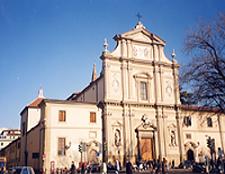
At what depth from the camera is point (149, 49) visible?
4106 cm

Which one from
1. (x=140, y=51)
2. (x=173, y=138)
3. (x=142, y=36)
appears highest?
(x=142, y=36)

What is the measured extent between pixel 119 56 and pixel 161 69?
6632mm

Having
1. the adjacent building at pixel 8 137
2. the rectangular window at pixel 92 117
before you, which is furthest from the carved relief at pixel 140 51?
the adjacent building at pixel 8 137

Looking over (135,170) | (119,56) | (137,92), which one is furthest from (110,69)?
(135,170)

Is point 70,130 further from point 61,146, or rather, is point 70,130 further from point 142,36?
point 142,36

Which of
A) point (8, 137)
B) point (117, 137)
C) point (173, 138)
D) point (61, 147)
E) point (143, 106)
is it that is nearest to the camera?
point (61, 147)

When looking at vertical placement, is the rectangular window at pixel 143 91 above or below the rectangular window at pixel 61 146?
above

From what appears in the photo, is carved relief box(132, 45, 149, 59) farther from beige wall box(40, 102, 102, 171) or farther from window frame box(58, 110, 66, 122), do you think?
window frame box(58, 110, 66, 122)

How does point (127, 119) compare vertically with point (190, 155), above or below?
above

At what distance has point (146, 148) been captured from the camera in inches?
1465

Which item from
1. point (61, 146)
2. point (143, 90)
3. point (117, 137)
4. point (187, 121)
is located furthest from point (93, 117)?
point (187, 121)

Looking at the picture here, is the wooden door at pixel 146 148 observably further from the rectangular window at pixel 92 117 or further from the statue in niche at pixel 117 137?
the rectangular window at pixel 92 117

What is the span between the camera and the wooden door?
36781mm

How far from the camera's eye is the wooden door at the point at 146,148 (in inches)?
1448
